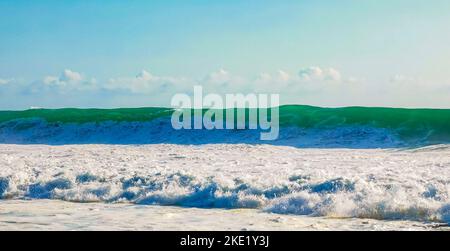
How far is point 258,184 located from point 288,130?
18621 millimetres

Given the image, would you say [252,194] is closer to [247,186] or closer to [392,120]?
[247,186]

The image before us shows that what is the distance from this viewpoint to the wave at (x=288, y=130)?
26.4 metres

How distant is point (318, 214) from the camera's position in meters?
9.55

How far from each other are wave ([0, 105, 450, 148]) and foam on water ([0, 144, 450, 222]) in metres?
8.98

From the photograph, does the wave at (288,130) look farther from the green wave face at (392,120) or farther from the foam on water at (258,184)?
the foam on water at (258,184)

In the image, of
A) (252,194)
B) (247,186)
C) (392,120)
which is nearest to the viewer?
(252,194)

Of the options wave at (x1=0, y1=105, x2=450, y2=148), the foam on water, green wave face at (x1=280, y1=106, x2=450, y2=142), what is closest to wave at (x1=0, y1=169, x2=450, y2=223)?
the foam on water

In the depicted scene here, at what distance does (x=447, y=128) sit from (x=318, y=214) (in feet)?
68.4

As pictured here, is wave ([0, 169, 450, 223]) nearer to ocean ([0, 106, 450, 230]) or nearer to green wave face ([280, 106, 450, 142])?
ocean ([0, 106, 450, 230])

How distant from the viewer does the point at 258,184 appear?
11539mm

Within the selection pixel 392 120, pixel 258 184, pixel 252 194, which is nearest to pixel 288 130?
pixel 392 120

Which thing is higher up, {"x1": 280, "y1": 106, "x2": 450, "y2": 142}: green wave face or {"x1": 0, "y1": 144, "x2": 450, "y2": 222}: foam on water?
{"x1": 280, "y1": 106, "x2": 450, "y2": 142}: green wave face

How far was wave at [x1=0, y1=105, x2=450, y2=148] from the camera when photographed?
26391mm
